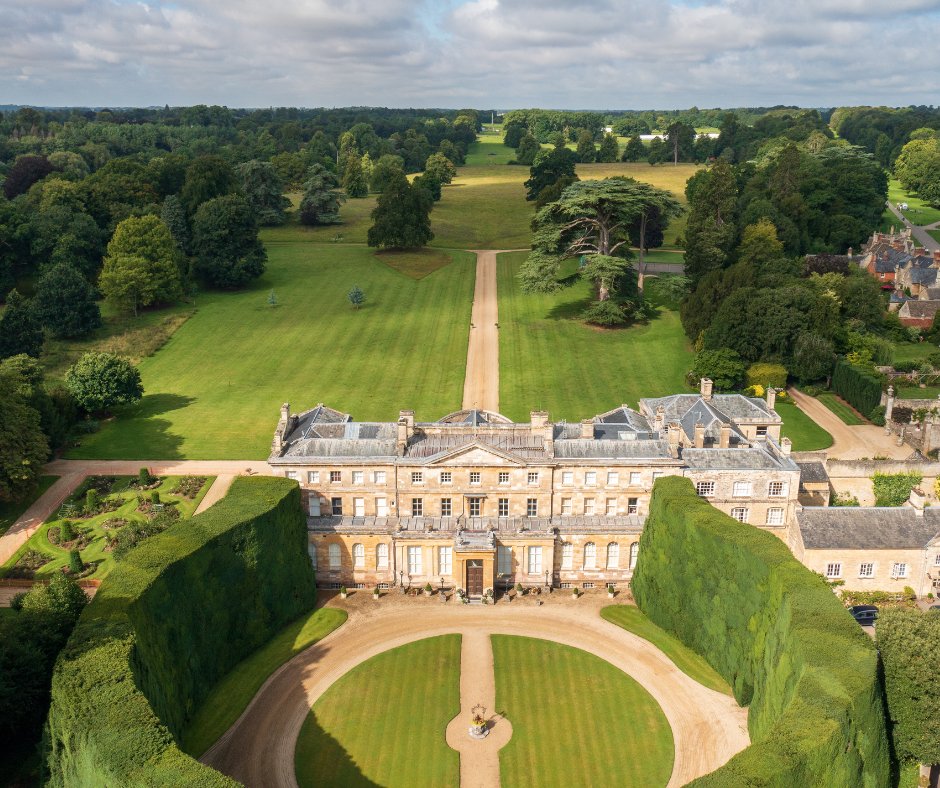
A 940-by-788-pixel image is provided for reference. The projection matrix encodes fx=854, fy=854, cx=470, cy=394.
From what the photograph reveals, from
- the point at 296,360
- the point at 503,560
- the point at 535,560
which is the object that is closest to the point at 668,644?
the point at 535,560

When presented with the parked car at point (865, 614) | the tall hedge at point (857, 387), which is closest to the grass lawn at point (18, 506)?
the parked car at point (865, 614)

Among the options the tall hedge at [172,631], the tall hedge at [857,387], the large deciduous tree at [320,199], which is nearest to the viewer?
the tall hedge at [172,631]

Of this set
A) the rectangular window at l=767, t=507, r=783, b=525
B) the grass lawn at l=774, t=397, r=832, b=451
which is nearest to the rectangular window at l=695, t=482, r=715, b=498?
the rectangular window at l=767, t=507, r=783, b=525

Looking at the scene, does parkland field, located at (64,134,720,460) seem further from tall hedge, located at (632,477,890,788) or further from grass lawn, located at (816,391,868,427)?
tall hedge, located at (632,477,890,788)

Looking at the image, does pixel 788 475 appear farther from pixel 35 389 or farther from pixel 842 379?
pixel 35 389

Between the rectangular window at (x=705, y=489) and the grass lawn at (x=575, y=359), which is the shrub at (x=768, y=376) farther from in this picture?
the rectangular window at (x=705, y=489)

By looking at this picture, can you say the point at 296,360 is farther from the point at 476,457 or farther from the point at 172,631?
the point at 172,631
